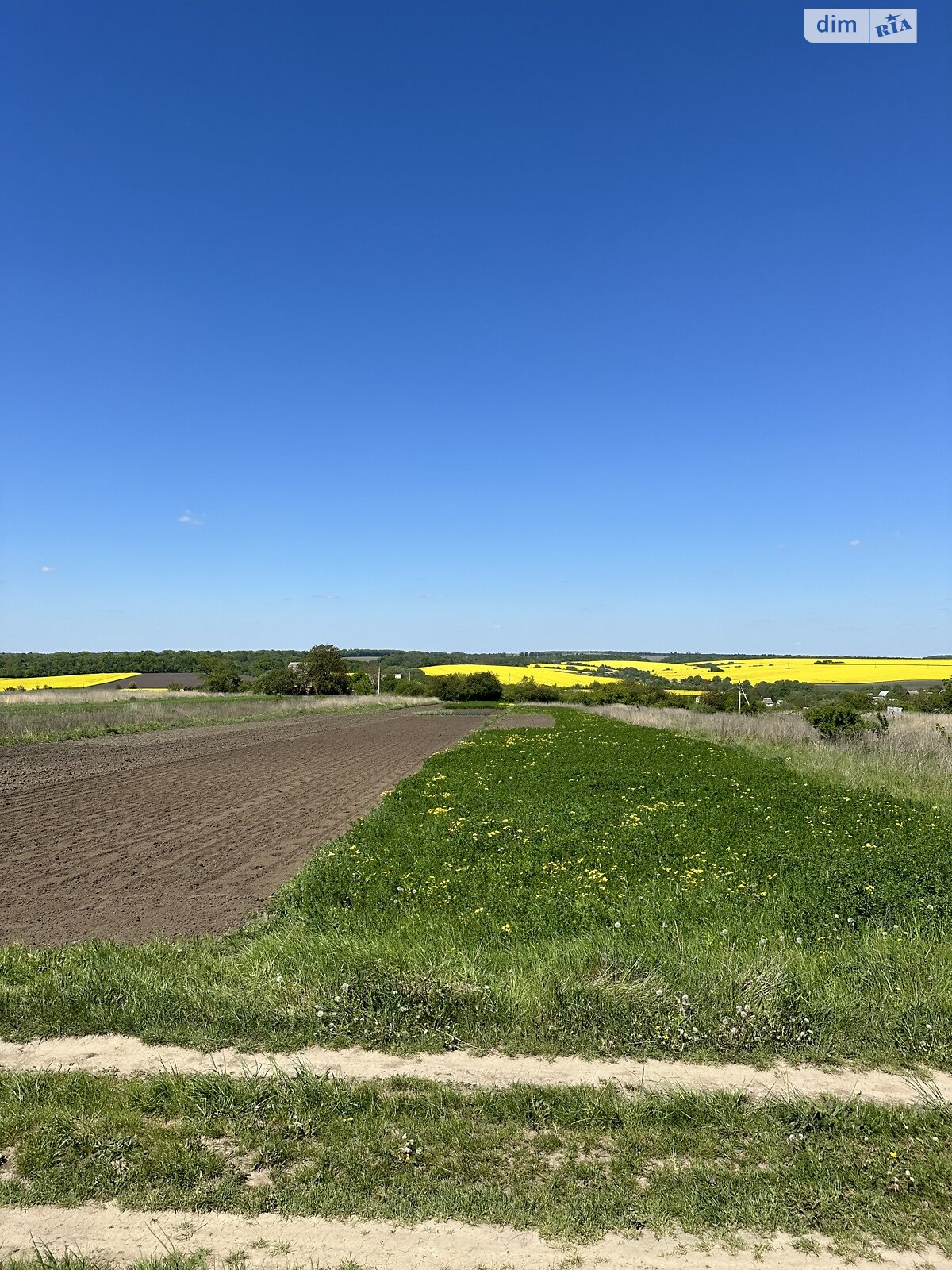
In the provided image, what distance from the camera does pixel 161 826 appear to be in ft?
50.3

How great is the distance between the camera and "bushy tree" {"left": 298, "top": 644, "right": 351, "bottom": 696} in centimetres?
10125

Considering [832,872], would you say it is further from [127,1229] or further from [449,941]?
[127,1229]

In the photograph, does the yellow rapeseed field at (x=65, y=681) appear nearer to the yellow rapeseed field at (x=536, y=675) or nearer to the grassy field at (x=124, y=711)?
the grassy field at (x=124, y=711)

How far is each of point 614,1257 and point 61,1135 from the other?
3.32 metres

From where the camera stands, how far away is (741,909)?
325 inches

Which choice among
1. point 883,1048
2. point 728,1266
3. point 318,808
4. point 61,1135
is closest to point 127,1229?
point 61,1135

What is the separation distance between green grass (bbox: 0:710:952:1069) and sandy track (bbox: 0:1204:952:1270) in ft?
5.89

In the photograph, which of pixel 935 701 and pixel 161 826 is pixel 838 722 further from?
pixel 161 826

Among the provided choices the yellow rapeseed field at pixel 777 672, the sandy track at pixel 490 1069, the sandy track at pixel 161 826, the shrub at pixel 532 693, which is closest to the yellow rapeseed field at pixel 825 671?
the yellow rapeseed field at pixel 777 672

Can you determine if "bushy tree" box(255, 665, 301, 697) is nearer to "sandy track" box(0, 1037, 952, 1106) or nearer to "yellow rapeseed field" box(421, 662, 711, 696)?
"yellow rapeseed field" box(421, 662, 711, 696)

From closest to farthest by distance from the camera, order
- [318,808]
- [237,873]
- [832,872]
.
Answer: [832,872] < [237,873] < [318,808]

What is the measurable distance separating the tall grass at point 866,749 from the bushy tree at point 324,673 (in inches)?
2639

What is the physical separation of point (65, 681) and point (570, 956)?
103 metres

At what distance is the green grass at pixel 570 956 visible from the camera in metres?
5.59
